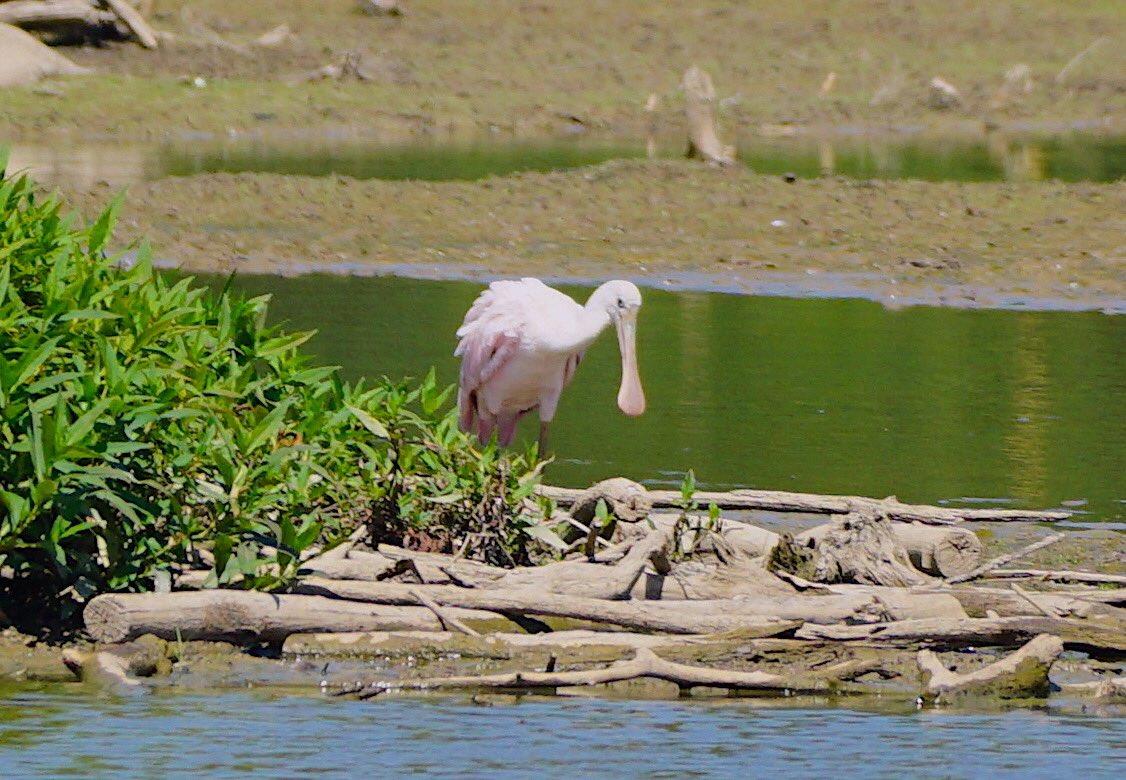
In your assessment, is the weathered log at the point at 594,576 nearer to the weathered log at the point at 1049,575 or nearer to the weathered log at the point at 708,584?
the weathered log at the point at 708,584

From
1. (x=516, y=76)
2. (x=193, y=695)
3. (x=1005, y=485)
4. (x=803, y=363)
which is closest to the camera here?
(x=193, y=695)

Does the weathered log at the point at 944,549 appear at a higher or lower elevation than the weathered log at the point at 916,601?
higher

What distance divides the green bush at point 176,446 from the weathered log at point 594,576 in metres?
0.36

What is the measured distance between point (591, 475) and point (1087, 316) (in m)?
6.62

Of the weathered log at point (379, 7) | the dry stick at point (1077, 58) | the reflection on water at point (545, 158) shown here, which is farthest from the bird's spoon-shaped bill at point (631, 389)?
the dry stick at point (1077, 58)

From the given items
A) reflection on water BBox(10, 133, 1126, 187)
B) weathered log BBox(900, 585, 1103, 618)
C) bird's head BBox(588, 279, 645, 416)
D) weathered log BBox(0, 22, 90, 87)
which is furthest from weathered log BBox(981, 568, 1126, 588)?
weathered log BBox(0, 22, 90, 87)

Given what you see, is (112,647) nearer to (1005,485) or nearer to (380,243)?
(1005,485)

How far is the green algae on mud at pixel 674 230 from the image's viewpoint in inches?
709

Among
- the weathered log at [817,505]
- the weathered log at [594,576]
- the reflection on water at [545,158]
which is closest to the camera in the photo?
the weathered log at [594,576]

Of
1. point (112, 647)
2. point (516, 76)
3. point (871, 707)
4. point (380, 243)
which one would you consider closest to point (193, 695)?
point (112, 647)

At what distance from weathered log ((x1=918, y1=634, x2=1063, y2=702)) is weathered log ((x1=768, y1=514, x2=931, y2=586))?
0.89 metres

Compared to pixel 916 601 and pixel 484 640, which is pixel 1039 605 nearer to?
pixel 916 601

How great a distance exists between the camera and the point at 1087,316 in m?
16.5

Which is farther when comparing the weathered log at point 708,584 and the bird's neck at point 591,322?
the bird's neck at point 591,322
